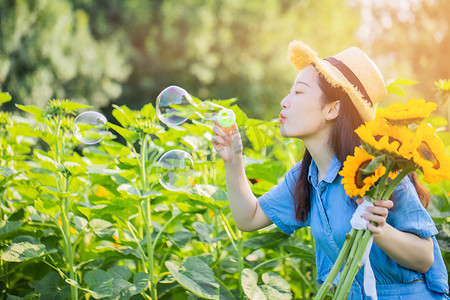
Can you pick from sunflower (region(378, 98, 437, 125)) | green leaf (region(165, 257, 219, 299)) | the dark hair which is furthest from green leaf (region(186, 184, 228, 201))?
sunflower (region(378, 98, 437, 125))

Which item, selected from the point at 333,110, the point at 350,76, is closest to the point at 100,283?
the point at 333,110

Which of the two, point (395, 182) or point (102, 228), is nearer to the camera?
point (395, 182)

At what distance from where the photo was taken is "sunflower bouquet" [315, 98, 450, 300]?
114cm

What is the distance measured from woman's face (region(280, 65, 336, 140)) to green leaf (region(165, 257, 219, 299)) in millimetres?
545

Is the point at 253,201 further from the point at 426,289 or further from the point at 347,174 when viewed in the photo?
the point at 426,289

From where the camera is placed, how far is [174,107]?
182 centimetres

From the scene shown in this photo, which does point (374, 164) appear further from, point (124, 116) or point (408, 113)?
point (124, 116)

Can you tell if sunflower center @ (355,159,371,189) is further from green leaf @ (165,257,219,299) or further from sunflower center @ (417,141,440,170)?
green leaf @ (165,257,219,299)

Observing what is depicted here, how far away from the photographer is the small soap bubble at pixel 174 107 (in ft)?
5.95

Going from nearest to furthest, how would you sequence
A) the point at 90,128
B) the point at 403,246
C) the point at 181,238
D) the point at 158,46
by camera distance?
the point at 403,246
the point at 181,238
the point at 90,128
the point at 158,46

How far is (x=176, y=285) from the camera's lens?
1837 mm

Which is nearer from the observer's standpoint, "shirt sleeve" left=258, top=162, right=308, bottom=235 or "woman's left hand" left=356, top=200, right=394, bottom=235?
"woman's left hand" left=356, top=200, right=394, bottom=235

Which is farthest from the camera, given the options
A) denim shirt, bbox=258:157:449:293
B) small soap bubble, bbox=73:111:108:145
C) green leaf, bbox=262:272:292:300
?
small soap bubble, bbox=73:111:108:145

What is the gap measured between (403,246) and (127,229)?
3.56 ft
